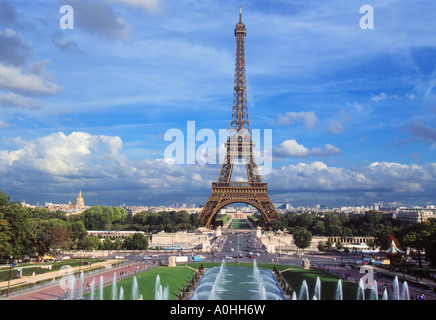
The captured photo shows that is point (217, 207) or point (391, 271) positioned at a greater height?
point (217, 207)

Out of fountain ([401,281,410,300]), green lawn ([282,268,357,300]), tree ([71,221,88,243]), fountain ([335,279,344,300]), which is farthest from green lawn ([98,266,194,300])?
tree ([71,221,88,243])

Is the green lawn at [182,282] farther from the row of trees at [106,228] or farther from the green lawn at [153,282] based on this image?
the row of trees at [106,228]

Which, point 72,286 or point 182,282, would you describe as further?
point 182,282

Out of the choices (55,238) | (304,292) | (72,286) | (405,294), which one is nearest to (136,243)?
(55,238)

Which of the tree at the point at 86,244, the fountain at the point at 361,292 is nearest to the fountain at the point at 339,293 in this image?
the fountain at the point at 361,292

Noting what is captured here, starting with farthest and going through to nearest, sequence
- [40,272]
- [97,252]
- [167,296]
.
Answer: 1. [97,252]
2. [40,272]
3. [167,296]

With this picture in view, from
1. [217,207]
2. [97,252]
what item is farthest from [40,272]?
[217,207]

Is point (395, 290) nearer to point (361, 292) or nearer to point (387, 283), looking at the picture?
point (387, 283)
